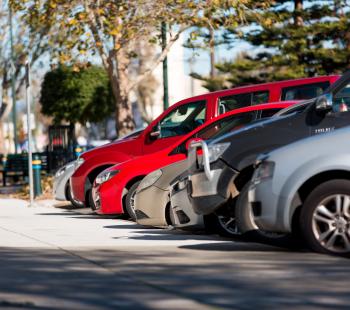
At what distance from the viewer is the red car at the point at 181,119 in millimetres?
15484

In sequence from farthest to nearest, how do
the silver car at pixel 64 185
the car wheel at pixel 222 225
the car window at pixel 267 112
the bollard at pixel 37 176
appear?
the bollard at pixel 37 176 → the silver car at pixel 64 185 → the car window at pixel 267 112 → the car wheel at pixel 222 225

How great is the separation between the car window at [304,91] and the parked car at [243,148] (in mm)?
4465

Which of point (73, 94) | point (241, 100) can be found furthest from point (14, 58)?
point (241, 100)

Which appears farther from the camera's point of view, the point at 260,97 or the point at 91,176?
the point at 91,176

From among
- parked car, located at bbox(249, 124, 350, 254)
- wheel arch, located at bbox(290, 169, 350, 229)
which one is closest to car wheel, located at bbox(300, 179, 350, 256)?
parked car, located at bbox(249, 124, 350, 254)

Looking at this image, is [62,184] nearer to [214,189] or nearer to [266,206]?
[214,189]

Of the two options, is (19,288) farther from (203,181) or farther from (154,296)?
(203,181)

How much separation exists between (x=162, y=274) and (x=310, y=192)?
1687 millimetres

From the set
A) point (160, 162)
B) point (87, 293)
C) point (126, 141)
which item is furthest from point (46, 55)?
point (87, 293)

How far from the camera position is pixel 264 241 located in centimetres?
1002

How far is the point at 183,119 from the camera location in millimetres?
16469

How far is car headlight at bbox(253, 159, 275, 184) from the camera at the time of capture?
9.16 m

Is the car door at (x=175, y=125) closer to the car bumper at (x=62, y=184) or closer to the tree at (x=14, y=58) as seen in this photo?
the car bumper at (x=62, y=184)

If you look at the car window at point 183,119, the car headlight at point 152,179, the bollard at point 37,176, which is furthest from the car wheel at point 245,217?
the bollard at point 37,176
